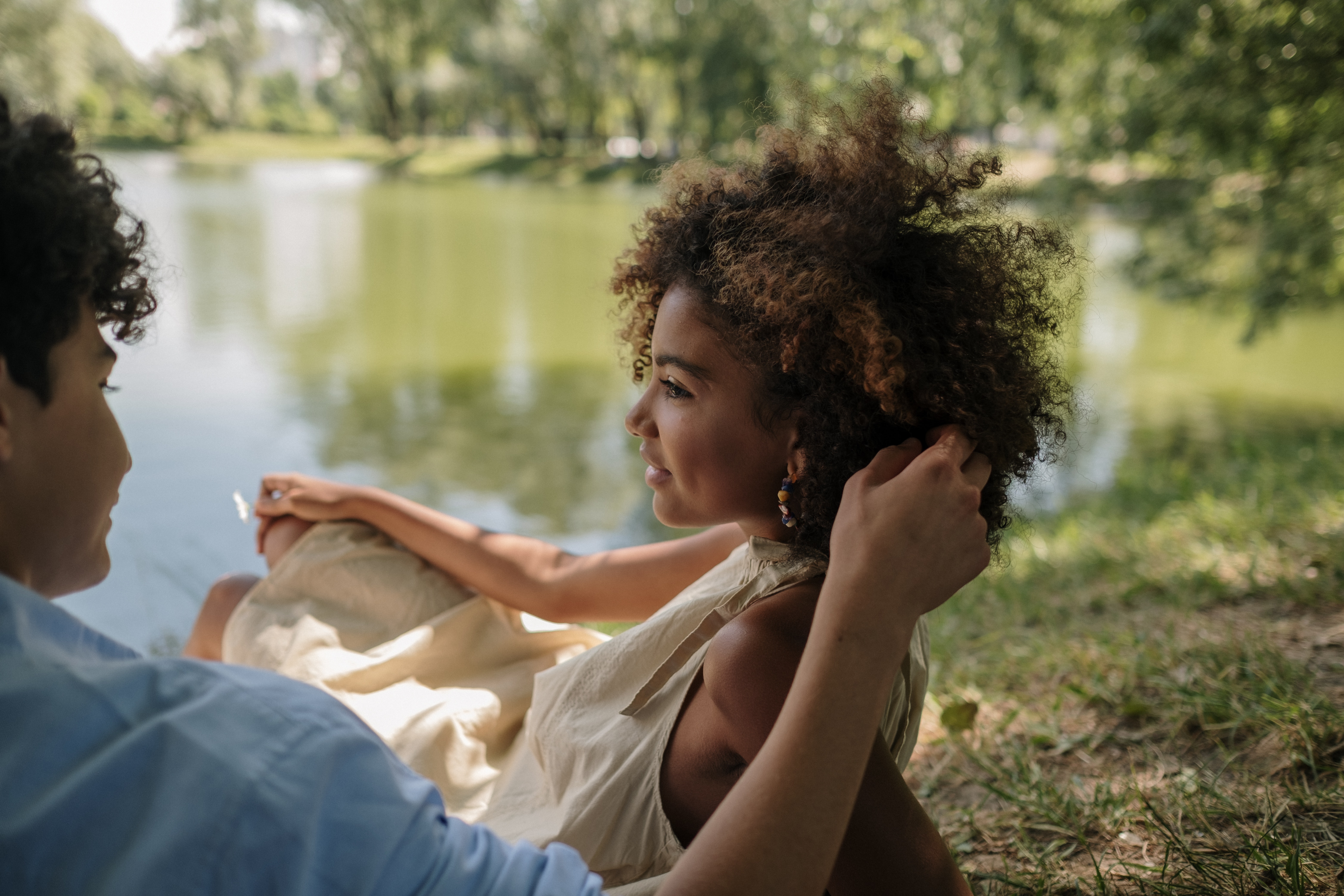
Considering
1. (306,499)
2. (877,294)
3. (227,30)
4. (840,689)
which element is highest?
(227,30)

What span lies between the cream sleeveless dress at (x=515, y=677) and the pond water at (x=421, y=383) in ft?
2.06

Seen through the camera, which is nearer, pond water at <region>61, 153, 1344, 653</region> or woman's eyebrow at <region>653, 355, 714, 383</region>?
woman's eyebrow at <region>653, 355, 714, 383</region>

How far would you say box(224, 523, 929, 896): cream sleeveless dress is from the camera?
4.41ft

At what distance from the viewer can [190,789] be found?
0.77m

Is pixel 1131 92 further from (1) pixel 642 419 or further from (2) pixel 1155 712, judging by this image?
(1) pixel 642 419

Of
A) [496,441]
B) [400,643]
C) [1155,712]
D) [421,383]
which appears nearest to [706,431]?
[400,643]

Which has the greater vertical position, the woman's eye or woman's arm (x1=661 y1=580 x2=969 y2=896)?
the woman's eye

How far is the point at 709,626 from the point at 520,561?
2.38ft

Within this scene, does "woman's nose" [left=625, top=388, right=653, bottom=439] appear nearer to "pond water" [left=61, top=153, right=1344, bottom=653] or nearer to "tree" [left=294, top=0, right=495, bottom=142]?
"pond water" [left=61, top=153, right=1344, bottom=653]

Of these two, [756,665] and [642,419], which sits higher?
[642,419]

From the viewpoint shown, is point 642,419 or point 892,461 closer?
point 892,461

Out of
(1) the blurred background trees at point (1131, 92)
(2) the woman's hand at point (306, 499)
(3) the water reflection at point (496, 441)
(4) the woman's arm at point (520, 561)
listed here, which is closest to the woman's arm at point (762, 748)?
(4) the woman's arm at point (520, 561)

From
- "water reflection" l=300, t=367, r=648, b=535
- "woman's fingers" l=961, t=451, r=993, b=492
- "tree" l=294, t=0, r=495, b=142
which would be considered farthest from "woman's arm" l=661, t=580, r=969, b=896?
"tree" l=294, t=0, r=495, b=142

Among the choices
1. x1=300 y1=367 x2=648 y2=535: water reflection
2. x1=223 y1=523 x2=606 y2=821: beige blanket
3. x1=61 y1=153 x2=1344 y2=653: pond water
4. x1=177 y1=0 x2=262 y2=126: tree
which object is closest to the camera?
x1=223 y1=523 x2=606 y2=821: beige blanket
